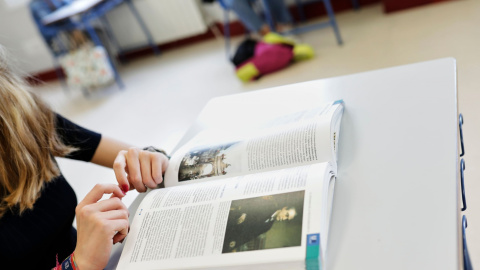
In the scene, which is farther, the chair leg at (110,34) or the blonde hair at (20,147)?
the chair leg at (110,34)

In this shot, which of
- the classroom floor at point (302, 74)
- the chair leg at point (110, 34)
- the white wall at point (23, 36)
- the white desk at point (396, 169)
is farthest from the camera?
the white wall at point (23, 36)

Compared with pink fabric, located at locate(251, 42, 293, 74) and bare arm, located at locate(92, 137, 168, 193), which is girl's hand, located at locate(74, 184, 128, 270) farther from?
pink fabric, located at locate(251, 42, 293, 74)

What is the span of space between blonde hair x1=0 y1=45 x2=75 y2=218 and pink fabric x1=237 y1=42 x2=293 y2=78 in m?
2.13

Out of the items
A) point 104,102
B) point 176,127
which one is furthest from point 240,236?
point 104,102

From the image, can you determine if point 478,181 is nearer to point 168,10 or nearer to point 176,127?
point 176,127

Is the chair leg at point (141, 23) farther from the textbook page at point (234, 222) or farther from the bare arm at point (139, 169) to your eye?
the textbook page at point (234, 222)

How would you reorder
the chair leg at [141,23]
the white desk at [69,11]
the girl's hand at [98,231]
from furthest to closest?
the chair leg at [141,23]
the white desk at [69,11]
the girl's hand at [98,231]

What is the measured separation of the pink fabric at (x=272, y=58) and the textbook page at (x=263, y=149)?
211cm

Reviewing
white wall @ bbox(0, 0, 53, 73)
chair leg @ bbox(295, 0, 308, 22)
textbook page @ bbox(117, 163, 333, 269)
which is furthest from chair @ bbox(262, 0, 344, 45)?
white wall @ bbox(0, 0, 53, 73)

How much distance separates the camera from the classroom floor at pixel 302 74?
241 cm

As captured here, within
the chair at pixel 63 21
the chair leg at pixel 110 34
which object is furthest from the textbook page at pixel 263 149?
the chair leg at pixel 110 34

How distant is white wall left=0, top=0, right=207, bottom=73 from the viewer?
4.24 meters

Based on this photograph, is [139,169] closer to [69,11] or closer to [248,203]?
[248,203]

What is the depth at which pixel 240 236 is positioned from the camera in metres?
0.60
